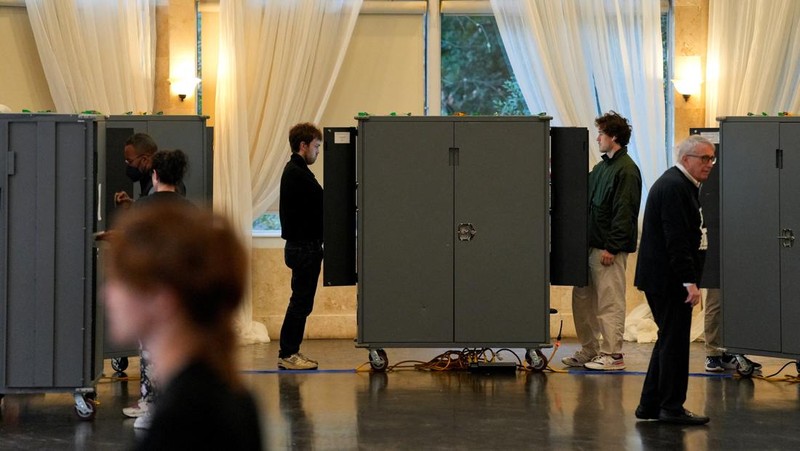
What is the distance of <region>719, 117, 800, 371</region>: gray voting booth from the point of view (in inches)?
285

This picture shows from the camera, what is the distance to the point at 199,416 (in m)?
1.59

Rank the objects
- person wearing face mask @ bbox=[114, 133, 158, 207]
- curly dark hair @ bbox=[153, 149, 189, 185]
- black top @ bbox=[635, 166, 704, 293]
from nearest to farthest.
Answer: curly dark hair @ bbox=[153, 149, 189, 185], black top @ bbox=[635, 166, 704, 293], person wearing face mask @ bbox=[114, 133, 158, 207]

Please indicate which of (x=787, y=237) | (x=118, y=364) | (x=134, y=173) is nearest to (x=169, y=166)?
(x=134, y=173)

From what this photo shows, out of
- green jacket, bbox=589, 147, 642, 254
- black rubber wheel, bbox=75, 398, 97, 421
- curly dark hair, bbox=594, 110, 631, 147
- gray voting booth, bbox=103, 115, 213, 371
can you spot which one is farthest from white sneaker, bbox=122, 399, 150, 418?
curly dark hair, bbox=594, 110, 631, 147

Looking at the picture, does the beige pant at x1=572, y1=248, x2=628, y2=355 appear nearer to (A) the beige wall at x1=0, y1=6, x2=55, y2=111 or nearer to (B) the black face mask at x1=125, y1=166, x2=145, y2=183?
(B) the black face mask at x1=125, y1=166, x2=145, y2=183

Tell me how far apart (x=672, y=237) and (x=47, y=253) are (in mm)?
3405

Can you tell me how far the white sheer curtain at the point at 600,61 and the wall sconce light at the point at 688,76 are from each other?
0.16 meters

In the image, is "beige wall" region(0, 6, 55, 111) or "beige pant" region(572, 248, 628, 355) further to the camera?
"beige wall" region(0, 6, 55, 111)

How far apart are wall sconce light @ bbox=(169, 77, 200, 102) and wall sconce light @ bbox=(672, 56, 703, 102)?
437 cm

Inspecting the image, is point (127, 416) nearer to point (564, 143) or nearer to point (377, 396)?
point (377, 396)

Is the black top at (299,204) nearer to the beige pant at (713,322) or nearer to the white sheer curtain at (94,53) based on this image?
the white sheer curtain at (94,53)

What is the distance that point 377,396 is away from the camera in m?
6.76

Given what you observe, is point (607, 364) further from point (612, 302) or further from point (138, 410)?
point (138, 410)

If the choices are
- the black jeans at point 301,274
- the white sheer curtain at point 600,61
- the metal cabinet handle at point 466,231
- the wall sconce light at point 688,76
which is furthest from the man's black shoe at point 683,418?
the wall sconce light at point 688,76
